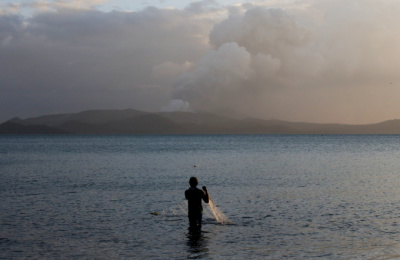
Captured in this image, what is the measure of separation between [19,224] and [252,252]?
41.0 ft

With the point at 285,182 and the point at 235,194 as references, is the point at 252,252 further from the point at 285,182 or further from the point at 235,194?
the point at 285,182

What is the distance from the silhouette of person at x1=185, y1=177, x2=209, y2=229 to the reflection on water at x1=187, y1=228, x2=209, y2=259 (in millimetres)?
384

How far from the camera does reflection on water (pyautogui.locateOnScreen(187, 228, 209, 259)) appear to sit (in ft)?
58.0

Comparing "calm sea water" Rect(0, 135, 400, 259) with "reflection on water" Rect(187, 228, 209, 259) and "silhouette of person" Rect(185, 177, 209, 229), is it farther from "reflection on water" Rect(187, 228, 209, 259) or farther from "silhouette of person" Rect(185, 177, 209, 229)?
"silhouette of person" Rect(185, 177, 209, 229)

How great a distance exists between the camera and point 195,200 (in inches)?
818

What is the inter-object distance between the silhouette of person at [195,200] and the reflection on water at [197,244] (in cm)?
38

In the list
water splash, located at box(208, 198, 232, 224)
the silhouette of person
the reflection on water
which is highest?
the silhouette of person

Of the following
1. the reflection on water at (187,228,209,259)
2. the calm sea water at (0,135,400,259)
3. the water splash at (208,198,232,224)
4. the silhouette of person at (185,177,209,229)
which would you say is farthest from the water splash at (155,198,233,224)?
the reflection on water at (187,228,209,259)

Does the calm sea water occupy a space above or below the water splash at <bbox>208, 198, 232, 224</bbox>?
below

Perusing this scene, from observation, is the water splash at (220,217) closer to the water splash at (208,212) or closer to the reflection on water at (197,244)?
the water splash at (208,212)

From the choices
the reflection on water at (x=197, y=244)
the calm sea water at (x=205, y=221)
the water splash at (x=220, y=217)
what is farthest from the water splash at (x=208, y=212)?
the reflection on water at (x=197, y=244)

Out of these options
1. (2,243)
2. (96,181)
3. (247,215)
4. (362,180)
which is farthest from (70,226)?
(362,180)

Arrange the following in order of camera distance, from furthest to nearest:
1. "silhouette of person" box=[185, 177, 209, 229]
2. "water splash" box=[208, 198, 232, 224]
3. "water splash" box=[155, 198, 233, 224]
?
"water splash" box=[155, 198, 233, 224] < "water splash" box=[208, 198, 232, 224] < "silhouette of person" box=[185, 177, 209, 229]

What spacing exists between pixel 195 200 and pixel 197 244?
7.28 feet
